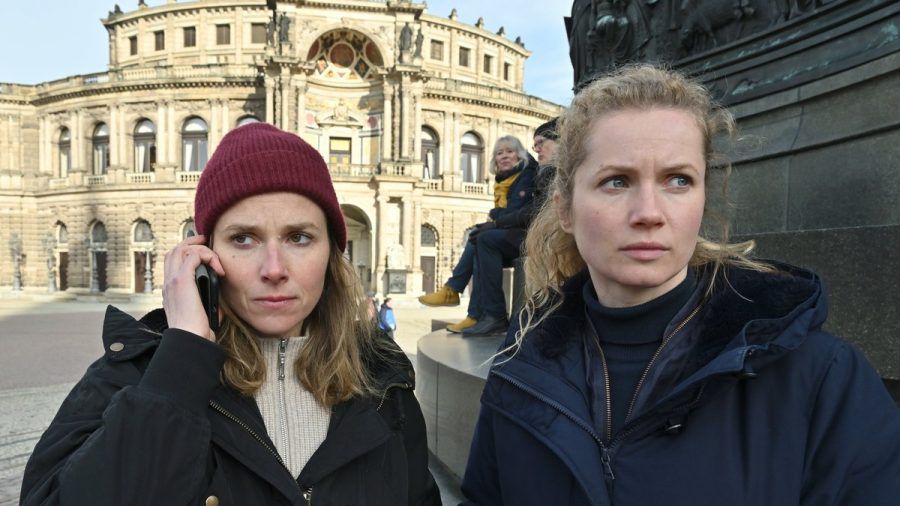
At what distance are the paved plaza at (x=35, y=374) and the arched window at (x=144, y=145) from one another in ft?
63.1

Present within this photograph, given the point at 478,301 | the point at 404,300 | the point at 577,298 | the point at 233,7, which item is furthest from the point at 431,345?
the point at 233,7

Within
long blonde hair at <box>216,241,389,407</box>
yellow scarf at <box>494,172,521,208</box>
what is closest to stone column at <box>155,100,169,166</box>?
yellow scarf at <box>494,172,521,208</box>

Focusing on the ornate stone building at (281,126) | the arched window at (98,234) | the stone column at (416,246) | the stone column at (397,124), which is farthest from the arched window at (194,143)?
the stone column at (416,246)

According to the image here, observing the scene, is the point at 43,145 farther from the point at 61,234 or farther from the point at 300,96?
the point at 300,96

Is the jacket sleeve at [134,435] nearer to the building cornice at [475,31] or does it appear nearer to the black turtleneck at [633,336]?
the black turtleneck at [633,336]

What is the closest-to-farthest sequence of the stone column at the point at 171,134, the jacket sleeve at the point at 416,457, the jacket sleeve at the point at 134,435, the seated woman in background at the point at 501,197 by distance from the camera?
the jacket sleeve at the point at 134,435, the jacket sleeve at the point at 416,457, the seated woman in background at the point at 501,197, the stone column at the point at 171,134

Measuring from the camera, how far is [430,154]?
3288cm

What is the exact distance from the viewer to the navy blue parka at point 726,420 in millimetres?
907

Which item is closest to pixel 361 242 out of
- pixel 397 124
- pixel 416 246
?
pixel 416 246

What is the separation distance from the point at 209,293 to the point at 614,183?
101 centimetres

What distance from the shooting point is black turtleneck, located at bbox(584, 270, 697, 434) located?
1.15m

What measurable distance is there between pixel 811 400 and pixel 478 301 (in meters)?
3.62

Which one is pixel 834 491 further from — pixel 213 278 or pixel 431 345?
pixel 431 345

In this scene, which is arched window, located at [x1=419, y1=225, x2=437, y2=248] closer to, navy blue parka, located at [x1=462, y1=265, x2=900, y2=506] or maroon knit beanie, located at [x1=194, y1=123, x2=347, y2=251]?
maroon knit beanie, located at [x1=194, y1=123, x2=347, y2=251]
